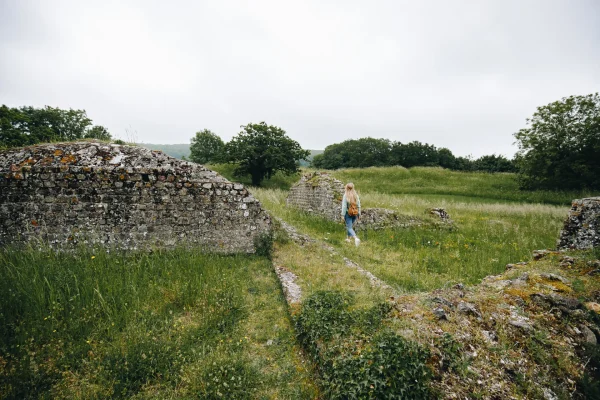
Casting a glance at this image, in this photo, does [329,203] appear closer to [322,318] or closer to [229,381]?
[322,318]

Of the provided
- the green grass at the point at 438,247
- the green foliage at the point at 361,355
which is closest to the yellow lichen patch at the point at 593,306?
the green grass at the point at 438,247

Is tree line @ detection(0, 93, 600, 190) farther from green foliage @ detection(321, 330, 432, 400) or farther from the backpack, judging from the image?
green foliage @ detection(321, 330, 432, 400)

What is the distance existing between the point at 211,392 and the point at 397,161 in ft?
300

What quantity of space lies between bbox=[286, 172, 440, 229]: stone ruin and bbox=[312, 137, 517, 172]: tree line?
74.5m

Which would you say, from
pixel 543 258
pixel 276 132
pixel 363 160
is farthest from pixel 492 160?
pixel 543 258

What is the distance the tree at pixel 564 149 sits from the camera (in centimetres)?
2869

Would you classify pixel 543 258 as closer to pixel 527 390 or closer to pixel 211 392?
pixel 527 390

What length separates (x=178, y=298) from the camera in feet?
14.8

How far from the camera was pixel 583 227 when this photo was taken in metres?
7.09

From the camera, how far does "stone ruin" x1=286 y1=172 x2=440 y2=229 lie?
1151cm

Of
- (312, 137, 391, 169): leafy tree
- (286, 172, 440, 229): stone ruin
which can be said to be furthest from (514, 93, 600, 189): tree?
(312, 137, 391, 169): leafy tree

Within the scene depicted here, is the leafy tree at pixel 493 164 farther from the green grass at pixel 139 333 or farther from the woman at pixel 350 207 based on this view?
the green grass at pixel 139 333

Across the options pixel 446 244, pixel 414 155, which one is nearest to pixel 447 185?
pixel 446 244

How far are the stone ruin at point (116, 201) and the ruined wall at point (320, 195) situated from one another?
6.42m
